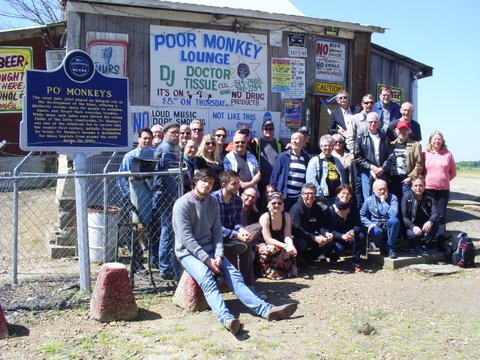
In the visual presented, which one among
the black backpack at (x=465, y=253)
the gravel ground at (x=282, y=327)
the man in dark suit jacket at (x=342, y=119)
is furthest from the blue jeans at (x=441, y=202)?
the man in dark suit jacket at (x=342, y=119)

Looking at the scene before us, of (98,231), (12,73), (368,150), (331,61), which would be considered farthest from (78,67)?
(12,73)

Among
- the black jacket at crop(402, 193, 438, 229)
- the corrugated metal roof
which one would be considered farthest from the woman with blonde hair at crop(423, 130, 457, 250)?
the corrugated metal roof

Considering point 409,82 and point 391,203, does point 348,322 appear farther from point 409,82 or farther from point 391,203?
point 409,82

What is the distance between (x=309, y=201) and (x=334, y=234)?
0.60 metres

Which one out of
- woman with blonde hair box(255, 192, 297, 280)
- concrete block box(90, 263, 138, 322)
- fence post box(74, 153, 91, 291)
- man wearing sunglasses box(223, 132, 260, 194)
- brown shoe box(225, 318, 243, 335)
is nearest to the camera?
brown shoe box(225, 318, 243, 335)

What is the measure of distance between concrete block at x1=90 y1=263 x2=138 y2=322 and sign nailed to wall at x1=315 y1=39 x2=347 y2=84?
20.3 feet

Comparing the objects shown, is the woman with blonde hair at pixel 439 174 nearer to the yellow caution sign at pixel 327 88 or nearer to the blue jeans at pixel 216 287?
the yellow caution sign at pixel 327 88

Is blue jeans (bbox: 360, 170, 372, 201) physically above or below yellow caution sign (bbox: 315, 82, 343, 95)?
below

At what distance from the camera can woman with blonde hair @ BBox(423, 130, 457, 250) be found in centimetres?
816

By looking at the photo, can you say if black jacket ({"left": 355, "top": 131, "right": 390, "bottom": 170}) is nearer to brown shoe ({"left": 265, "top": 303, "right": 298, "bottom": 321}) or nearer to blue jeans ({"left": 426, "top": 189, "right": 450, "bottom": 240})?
blue jeans ({"left": 426, "top": 189, "right": 450, "bottom": 240})

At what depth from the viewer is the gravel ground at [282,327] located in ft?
15.0

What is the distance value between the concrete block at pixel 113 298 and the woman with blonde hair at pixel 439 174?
4849 millimetres

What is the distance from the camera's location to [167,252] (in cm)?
637

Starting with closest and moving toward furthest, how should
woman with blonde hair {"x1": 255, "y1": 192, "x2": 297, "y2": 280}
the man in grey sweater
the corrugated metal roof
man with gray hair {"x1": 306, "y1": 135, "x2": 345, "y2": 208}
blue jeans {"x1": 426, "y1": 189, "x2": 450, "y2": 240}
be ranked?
the man in grey sweater, woman with blonde hair {"x1": 255, "y1": 192, "x2": 297, "y2": 280}, man with gray hair {"x1": 306, "y1": 135, "x2": 345, "y2": 208}, blue jeans {"x1": 426, "y1": 189, "x2": 450, "y2": 240}, the corrugated metal roof
